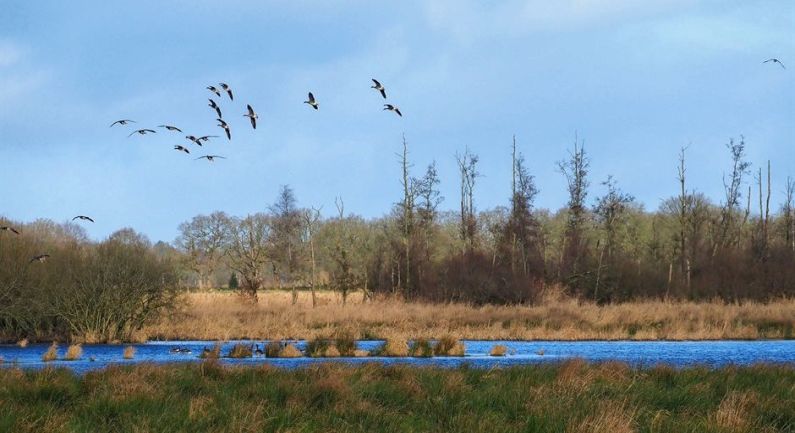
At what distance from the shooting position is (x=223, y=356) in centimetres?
2664

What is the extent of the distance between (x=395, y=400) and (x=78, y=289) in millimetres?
23549

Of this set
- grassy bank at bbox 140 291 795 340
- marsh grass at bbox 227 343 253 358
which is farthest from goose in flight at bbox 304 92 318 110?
grassy bank at bbox 140 291 795 340

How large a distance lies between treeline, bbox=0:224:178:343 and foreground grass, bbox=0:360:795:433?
1891cm

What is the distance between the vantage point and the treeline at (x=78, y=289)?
33.6m

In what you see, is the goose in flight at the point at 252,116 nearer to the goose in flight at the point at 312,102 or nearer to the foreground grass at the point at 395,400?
the goose in flight at the point at 312,102

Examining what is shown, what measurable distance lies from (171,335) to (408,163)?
24.7 metres

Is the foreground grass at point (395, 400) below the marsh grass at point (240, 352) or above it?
above

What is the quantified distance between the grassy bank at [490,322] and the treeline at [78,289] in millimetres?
1695

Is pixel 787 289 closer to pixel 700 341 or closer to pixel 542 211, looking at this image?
pixel 700 341

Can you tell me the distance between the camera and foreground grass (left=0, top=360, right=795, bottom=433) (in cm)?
1153

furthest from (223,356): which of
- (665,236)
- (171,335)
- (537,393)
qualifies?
(665,236)

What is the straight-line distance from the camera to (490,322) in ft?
128

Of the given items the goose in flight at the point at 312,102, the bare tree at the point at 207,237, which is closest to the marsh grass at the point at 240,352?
the goose in flight at the point at 312,102

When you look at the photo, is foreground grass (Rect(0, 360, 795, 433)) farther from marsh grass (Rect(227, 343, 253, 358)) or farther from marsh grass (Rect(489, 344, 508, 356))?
marsh grass (Rect(489, 344, 508, 356))
